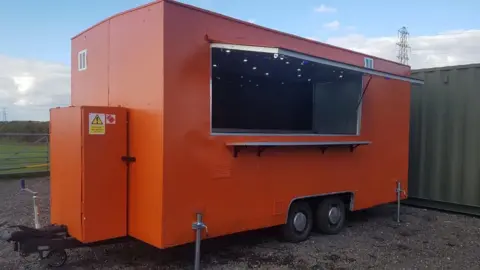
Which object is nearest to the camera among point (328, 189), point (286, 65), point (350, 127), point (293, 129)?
point (286, 65)

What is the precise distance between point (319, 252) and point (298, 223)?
1.84 ft

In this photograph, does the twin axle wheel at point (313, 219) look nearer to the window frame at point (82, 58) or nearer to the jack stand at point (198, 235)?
the jack stand at point (198, 235)

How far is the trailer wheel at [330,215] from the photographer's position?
6.66 meters

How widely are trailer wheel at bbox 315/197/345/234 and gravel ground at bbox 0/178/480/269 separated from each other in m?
0.14

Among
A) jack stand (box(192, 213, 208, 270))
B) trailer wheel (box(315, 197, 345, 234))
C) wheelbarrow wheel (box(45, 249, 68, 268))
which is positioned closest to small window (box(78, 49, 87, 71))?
wheelbarrow wheel (box(45, 249, 68, 268))

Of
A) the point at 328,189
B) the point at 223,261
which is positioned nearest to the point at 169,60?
the point at 223,261

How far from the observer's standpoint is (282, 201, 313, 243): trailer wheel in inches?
243

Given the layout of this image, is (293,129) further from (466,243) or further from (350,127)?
(466,243)

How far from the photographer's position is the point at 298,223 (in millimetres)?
6281

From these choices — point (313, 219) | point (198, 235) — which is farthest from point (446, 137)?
point (198, 235)

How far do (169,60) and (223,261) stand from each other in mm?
2676

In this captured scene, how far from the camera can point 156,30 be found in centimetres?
456

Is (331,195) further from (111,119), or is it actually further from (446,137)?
(446,137)

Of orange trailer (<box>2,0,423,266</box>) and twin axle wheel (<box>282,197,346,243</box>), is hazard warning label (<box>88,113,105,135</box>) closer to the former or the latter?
orange trailer (<box>2,0,423,266</box>)
